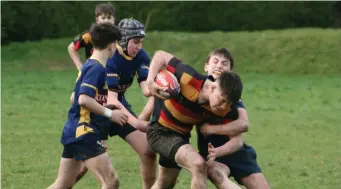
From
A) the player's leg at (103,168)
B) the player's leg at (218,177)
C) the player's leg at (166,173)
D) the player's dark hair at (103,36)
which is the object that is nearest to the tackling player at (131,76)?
the player's leg at (166,173)

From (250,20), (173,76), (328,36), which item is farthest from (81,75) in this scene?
(250,20)

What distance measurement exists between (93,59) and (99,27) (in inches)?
12.0

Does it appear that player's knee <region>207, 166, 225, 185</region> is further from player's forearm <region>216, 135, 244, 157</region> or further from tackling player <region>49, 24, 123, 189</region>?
tackling player <region>49, 24, 123, 189</region>

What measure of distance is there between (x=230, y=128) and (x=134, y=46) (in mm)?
1597

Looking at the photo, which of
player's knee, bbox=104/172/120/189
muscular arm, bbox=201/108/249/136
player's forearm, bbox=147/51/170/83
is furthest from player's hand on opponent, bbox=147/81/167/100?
player's knee, bbox=104/172/120/189

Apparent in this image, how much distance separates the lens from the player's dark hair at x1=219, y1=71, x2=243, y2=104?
5883 mm

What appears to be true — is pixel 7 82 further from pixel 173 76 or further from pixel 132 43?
pixel 173 76

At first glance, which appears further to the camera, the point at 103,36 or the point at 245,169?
the point at 245,169

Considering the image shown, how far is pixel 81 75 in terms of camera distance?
6.28 metres

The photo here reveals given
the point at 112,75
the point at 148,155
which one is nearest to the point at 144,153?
the point at 148,155

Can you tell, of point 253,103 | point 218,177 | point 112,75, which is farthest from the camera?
point 253,103

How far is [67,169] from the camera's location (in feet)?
21.2

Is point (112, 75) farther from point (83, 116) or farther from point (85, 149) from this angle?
point (85, 149)

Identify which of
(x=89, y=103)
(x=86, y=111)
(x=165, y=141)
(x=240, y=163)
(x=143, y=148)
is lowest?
(x=143, y=148)
